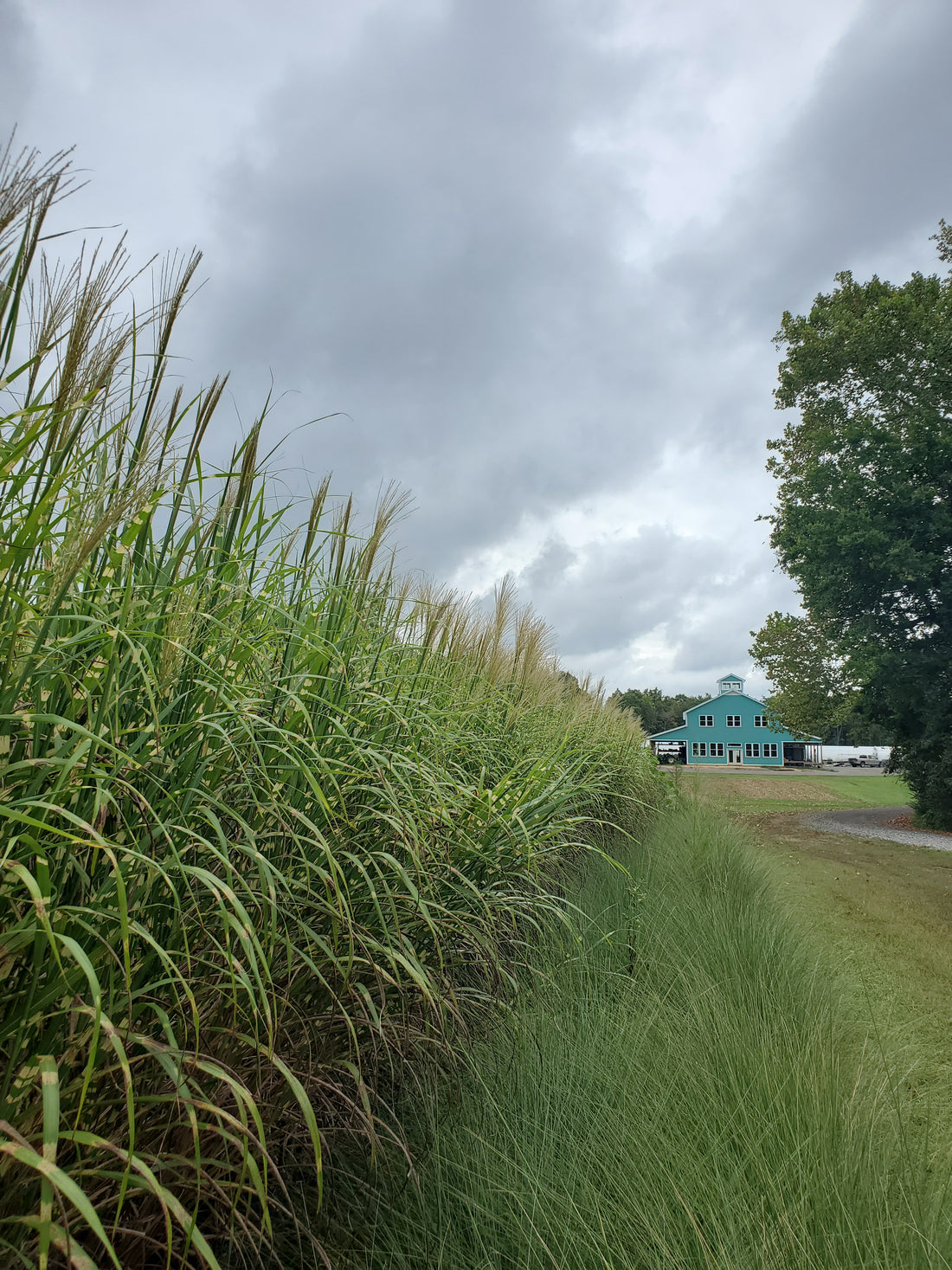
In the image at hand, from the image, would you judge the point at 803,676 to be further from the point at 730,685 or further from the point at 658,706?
the point at 658,706

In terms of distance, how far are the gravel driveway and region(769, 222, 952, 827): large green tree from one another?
98 cm

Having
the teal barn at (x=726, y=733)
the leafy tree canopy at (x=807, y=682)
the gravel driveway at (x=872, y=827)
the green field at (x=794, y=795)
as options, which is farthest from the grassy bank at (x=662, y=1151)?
the teal barn at (x=726, y=733)

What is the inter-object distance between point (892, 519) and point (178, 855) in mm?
14850

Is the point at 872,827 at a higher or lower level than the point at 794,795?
lower

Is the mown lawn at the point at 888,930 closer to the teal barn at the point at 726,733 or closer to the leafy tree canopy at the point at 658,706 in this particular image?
the teal barn at the point at 726,733

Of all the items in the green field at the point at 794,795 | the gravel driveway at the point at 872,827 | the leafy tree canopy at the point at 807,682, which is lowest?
the gravel driveway at the point at 872,827

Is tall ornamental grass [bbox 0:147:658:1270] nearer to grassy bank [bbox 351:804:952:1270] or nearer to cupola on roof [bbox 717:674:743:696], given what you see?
grassy bank [bbox 351:804:952:1270]

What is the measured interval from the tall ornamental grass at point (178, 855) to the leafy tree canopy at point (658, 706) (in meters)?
49.6

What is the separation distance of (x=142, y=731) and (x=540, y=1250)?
1.10m

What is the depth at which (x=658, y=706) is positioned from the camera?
6200cm

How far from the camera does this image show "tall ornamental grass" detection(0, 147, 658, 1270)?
0.96 meters

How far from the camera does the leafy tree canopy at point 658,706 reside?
54656mm

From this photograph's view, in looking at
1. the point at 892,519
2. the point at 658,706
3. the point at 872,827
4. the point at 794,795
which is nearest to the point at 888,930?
the point at 872,827

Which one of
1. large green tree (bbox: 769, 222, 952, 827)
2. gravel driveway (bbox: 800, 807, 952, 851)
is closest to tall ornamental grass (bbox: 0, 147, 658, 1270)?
gravel driveway (bbox: 800, 807, 952, 851)
